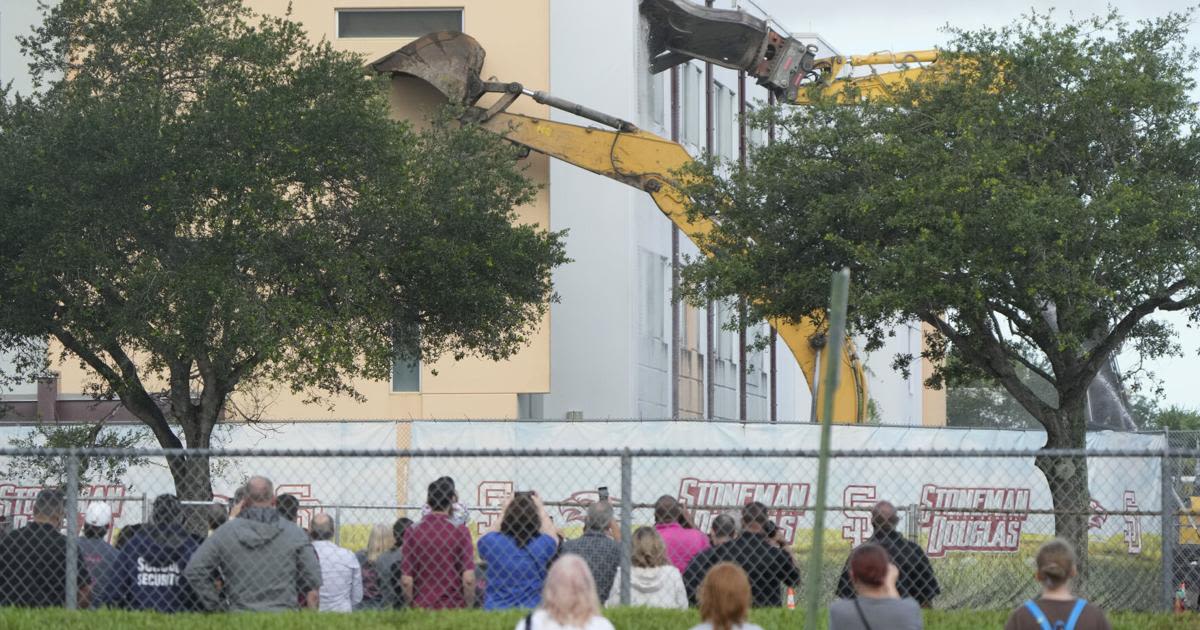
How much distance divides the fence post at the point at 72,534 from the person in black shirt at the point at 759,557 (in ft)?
13.4

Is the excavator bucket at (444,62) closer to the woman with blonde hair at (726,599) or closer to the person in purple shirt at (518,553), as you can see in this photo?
the person in purple shirt at (518,553)

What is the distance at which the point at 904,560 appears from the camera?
33.4 feet

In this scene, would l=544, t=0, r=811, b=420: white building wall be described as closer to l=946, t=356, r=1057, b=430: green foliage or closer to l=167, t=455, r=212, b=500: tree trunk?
l=167, t=455, r=212, b=500: tree trunk

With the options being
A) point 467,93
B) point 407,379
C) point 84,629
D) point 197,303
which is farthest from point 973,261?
point 407,379

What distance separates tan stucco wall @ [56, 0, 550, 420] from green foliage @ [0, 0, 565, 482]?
45.3 ft

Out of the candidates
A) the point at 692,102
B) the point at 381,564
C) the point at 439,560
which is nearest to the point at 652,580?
the point at 439,560

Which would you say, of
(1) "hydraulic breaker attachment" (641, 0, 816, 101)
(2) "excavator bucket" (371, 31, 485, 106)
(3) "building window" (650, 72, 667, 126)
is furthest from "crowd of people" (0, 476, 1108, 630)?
(3) "building window" (650, 72, 667, 126)

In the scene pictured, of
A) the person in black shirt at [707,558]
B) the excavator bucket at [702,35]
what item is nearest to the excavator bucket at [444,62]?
the excavator bucket at [702,35]

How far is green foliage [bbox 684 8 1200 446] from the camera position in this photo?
21.0 meters

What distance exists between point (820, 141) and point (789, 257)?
1773mm

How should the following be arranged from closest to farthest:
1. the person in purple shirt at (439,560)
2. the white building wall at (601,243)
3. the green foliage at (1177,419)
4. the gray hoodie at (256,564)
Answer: the gray hoodie at (256,564), the person in purple shirt at (439,560), the white building wall at (601,243), the green foliage at (1177,419)

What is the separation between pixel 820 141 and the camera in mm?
23281

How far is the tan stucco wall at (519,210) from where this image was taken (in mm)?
37250

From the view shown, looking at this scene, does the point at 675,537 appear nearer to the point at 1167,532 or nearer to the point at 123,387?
the point at 1167,532
